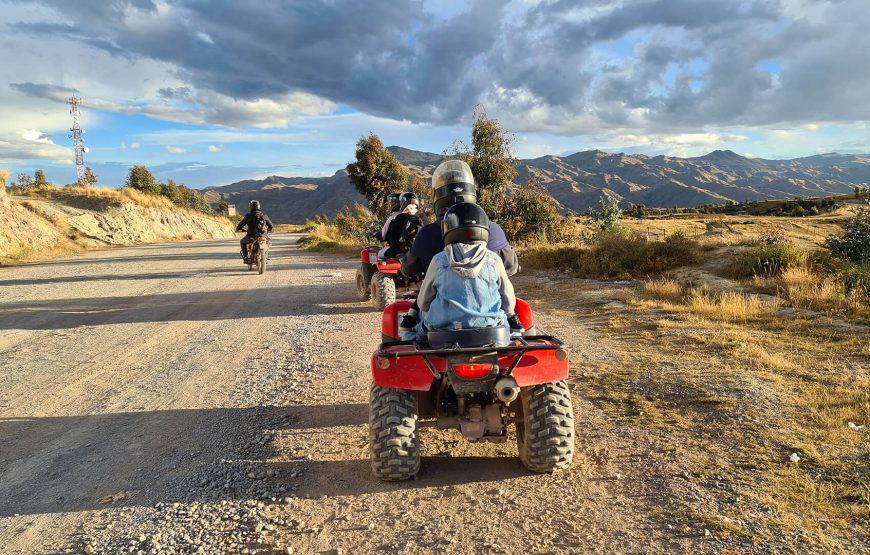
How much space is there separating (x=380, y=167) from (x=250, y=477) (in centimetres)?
2642

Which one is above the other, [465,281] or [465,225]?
[465,225]

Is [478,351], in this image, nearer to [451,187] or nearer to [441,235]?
[441,235]

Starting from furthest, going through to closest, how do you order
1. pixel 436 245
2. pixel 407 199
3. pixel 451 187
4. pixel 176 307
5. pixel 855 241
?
1. pixel 855 241
2. pixel 176 307
3. pixel 407 199
4. pixel 451 187
5. pixel 436 245

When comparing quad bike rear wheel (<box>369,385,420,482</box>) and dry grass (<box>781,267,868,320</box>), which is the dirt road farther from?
dry grass (<box>781,267,868,320</box>)

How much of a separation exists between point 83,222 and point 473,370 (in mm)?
32041

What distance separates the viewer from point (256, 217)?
15250mm

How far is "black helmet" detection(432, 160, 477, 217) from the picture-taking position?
4.64 metres

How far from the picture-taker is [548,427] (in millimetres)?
3562

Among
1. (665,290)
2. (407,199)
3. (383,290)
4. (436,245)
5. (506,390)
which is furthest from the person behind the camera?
(665,290)

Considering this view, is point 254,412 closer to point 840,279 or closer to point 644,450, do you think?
point 644,450

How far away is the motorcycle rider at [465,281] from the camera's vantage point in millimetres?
3562

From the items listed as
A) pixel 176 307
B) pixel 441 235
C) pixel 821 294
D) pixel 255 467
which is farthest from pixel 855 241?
pixel 176 307

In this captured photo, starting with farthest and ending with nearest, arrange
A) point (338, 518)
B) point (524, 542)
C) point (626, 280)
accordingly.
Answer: point (626, 280) < point (338, 518) < point (524, 542)

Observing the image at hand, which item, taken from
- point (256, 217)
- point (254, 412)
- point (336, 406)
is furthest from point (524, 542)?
point (256, 217)
